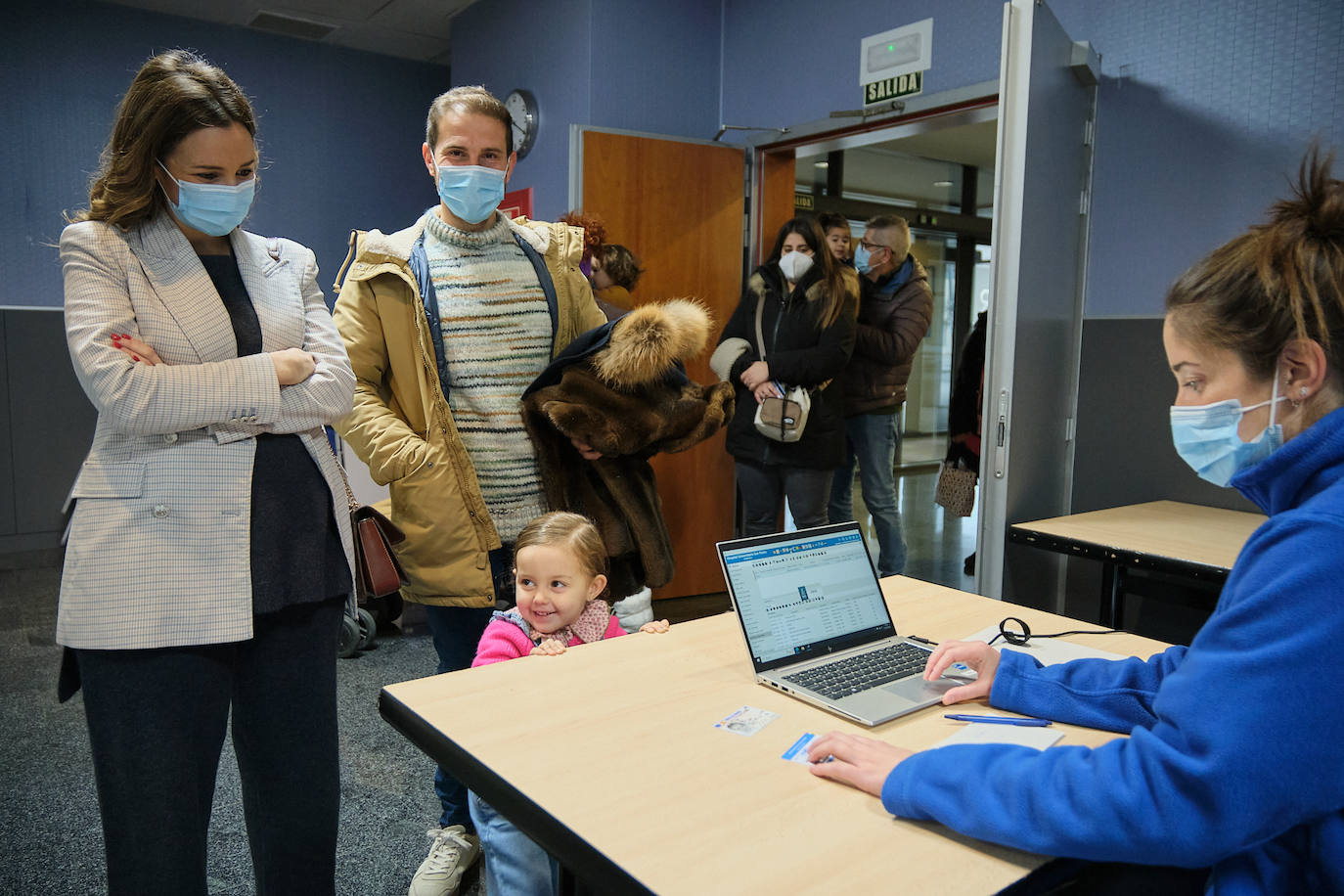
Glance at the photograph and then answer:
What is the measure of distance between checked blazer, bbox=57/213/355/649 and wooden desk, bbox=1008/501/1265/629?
191 centimetres

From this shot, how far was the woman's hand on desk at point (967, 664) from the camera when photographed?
1.28 metres

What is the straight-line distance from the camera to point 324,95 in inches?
229

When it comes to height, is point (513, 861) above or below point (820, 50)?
below

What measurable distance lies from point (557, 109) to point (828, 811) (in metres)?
3.94

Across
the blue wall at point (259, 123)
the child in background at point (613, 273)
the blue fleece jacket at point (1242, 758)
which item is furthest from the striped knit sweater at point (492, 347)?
the blue wall at point (259, 123)

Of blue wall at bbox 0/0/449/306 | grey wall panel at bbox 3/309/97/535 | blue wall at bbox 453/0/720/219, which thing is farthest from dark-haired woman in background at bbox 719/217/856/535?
grey wall panel at bbox 3/309/97/535

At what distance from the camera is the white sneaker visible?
6.52 feet

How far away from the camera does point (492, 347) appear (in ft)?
6.59

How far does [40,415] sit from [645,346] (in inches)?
176

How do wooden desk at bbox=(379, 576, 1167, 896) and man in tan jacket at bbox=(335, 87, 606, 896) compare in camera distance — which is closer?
wooden desk at bbox=(379, 576, 1167, 896)

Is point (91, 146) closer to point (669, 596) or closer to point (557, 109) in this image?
point (557, 109)

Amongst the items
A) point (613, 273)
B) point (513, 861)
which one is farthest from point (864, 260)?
point (513, 861)

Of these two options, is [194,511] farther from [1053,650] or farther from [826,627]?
[1053,650]

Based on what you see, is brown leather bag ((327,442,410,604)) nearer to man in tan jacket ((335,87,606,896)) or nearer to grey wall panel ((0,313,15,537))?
man in tan jacket ((335,87,606,896))
